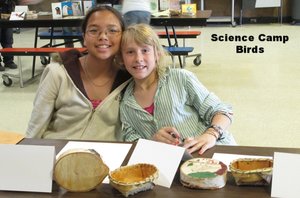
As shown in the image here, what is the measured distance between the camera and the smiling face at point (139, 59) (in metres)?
1.56

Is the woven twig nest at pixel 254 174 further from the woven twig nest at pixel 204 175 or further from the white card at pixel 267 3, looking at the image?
the white card at pixel 267 3

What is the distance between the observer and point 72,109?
1.66m

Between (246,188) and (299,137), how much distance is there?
2132 millimetres

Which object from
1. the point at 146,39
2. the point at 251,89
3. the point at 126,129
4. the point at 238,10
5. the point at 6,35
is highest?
the point at 146,39

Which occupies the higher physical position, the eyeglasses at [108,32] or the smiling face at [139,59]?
the eyeglasses at [108,32]

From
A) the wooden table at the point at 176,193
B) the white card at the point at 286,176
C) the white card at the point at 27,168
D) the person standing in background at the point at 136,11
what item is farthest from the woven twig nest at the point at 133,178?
the person standing in background at the point at 136,11

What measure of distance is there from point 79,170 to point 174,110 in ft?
2.20

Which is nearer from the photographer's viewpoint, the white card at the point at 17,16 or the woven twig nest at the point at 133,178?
the woven twig nest at the point at 133,178

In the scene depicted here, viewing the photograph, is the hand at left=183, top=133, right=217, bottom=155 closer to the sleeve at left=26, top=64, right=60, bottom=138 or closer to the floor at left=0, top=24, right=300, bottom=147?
the sleeve at left=26, top=64, right=60, bottom=138

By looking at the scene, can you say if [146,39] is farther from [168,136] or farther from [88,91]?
[168,136]

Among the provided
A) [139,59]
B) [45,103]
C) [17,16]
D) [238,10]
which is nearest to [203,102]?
[139,59]

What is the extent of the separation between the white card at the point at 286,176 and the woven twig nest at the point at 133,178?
274mm

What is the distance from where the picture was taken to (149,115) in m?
1.59

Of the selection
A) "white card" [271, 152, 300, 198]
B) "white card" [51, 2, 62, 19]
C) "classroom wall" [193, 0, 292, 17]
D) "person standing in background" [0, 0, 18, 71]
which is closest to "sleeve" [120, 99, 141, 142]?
"white card" [271, 152, 300, 198]
